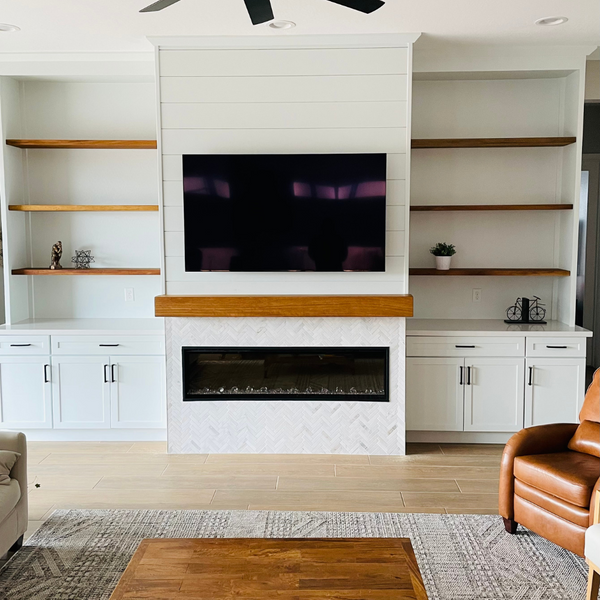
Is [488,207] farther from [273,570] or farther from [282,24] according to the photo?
[273,570]

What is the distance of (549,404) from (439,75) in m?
2.42

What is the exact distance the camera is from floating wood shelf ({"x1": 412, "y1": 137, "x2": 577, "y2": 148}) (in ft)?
14.3

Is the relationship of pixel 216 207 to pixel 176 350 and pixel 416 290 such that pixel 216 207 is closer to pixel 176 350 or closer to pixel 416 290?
pixel 176 350

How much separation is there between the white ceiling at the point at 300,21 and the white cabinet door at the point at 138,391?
214 centimetres

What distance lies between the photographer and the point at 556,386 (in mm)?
4250

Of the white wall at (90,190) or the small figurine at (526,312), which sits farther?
the white wall at (90,190)

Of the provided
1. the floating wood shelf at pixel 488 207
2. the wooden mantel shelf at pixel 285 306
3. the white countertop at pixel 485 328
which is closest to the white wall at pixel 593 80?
the floating wood shelf at pixel 488 207

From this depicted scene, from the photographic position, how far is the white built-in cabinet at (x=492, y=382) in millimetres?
4238

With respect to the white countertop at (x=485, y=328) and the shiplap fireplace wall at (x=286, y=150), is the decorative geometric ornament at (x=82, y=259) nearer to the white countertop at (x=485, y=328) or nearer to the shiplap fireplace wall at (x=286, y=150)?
the shiplap fireplace wall at (x=286, y=150)

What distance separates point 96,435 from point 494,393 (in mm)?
2821

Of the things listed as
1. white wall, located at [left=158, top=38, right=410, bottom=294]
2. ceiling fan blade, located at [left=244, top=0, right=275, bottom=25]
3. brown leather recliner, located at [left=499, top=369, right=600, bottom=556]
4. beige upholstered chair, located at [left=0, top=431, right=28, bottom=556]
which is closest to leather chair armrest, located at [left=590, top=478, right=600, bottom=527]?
brown leather recliner, located at [left=499, top=369, right=600, bottom=556]

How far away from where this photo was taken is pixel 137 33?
3.89 metres

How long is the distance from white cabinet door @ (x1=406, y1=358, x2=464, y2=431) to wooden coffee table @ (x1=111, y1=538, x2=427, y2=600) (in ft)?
6.58

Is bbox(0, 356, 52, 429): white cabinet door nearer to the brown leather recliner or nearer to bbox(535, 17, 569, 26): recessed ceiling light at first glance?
the brown leather recliner
